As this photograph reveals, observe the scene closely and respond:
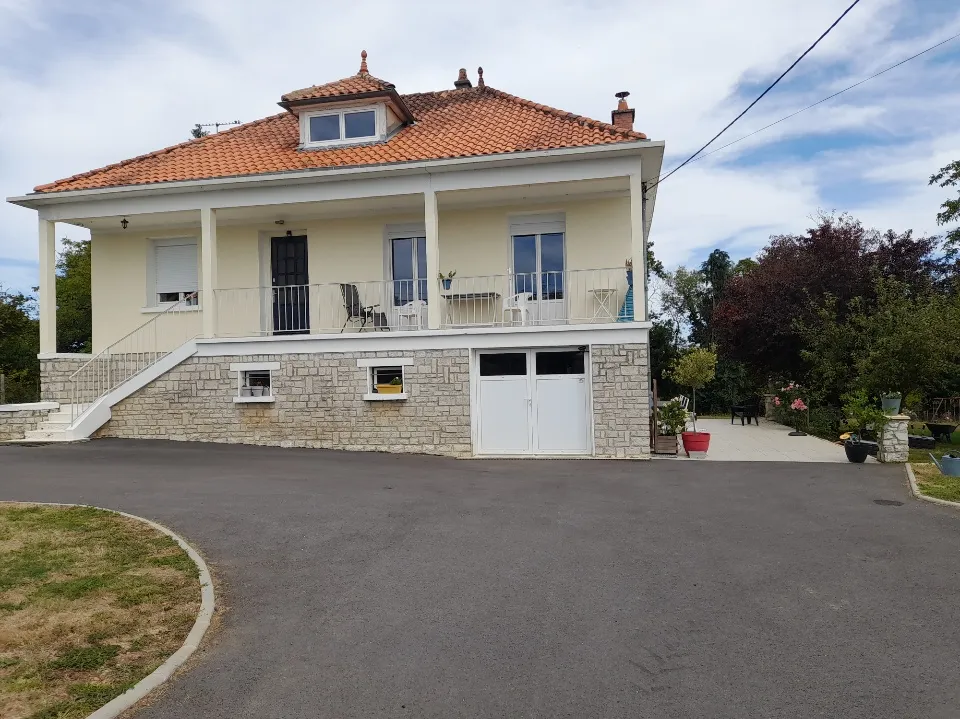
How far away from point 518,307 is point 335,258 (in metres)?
4.64

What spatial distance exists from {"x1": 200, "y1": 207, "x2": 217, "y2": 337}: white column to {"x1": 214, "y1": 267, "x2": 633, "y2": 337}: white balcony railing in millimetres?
616

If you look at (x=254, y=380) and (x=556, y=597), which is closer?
(x=556, y=597)

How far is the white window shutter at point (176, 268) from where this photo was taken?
16.0 meters

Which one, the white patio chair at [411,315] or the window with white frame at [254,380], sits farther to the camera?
the white patio chair at [411,315]

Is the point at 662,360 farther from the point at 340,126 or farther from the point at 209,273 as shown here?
the point at 209,273

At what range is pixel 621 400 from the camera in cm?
1268

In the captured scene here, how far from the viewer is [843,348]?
18797mm

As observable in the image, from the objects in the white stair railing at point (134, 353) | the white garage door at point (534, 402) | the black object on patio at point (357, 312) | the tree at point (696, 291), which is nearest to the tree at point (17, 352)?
the white stair railing at point (134, 353)

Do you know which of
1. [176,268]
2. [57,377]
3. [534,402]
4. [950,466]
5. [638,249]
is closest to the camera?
[950,466]

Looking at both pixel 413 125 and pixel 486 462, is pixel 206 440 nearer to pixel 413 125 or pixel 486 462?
pixel 486 462

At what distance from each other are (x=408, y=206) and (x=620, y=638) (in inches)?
475

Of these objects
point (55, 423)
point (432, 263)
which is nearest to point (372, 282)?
point (432, 263)

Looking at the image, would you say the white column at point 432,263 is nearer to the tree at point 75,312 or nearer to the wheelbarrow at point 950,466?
the wheelbarrow at point 950,466

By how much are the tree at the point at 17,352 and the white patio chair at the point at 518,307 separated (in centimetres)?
1507
